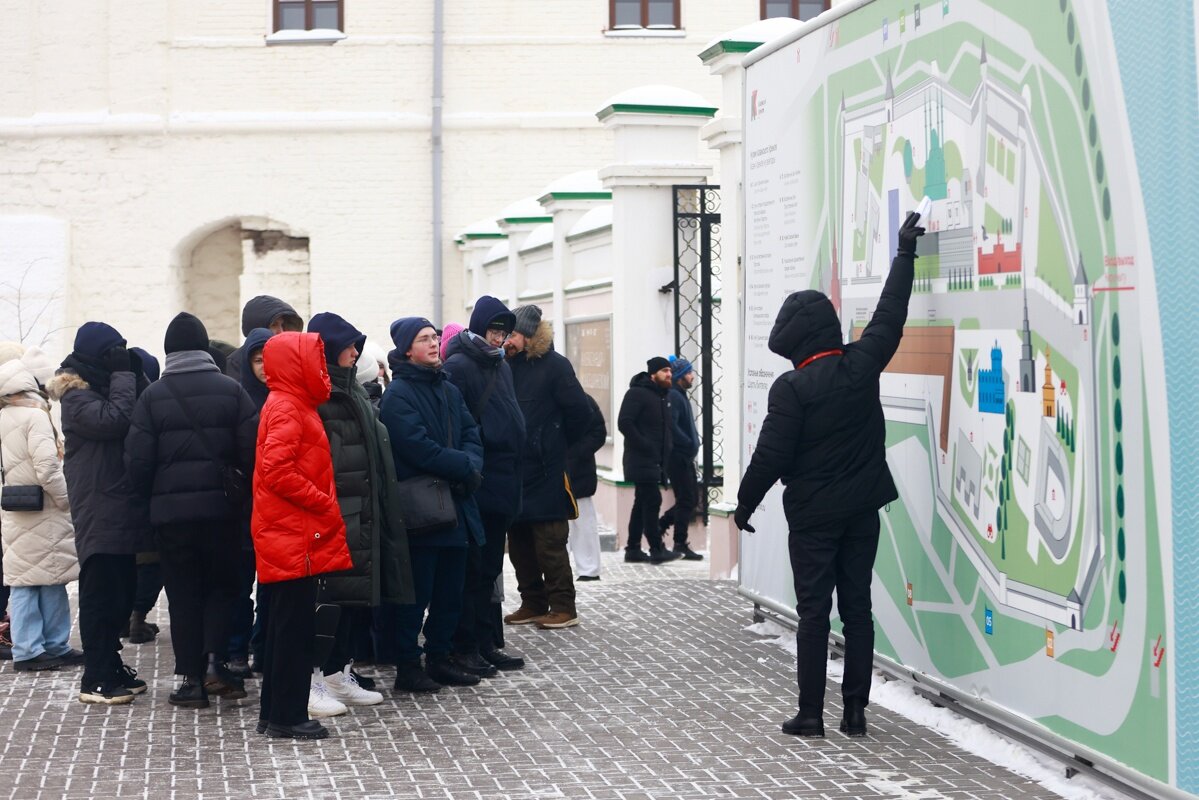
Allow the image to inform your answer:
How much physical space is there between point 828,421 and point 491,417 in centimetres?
258

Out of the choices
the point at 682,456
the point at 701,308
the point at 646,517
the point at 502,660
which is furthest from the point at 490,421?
the point at 701,308

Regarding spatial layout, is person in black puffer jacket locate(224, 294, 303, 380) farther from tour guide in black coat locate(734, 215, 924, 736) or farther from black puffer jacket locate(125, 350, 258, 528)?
tour guide in black coat locate(734, 215, 924, 736)

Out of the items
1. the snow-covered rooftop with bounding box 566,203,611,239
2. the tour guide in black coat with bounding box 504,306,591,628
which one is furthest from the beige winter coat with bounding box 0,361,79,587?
the snow-covered rooftop with bounding box 566,203,611,239

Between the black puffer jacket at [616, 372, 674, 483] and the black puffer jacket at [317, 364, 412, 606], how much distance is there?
17.6ft

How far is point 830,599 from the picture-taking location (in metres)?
6.97

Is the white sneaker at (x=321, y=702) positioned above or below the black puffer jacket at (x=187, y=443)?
below

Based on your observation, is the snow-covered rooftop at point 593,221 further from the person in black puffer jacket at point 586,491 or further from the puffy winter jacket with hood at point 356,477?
the puffy winter jacket with hood at point 356,477

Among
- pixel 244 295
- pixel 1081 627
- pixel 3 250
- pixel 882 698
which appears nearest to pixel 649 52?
pixel 244 295

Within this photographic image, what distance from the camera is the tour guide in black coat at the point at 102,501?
26.4ft

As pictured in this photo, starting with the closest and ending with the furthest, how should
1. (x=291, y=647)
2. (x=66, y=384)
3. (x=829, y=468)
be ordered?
1. (x=829, y=468)
2. (x=291, y=647)
3. (x=66, y=384)

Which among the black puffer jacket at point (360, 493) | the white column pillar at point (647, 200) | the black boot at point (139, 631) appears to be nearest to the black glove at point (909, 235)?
the black puffer jacket at point (360, 493)

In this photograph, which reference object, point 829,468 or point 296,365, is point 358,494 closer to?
point 296,365

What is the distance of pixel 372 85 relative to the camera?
81.3 ft

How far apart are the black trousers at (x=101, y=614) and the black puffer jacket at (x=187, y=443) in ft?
1.99
